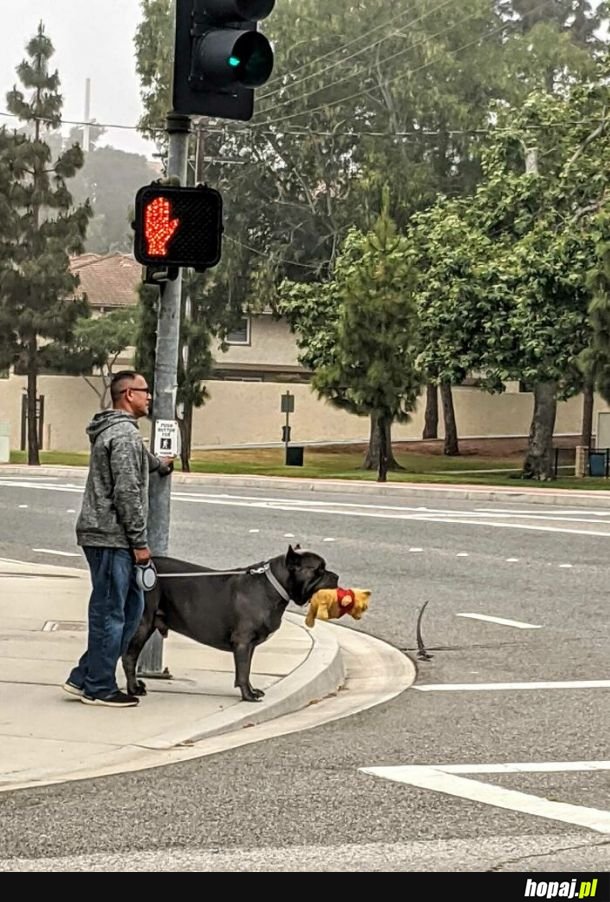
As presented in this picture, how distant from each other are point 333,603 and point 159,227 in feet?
8.38

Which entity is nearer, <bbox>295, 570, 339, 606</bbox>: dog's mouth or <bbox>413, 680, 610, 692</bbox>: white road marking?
<bbox>295, 570, 339, 606</bbox>: dog's mouth

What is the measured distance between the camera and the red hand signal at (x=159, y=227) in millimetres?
9844

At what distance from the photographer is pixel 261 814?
6.91 meters

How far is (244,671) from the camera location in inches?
382

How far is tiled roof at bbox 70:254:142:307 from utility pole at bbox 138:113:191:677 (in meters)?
55.6

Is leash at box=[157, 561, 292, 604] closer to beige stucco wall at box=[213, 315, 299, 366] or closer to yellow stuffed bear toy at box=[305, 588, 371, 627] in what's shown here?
yellow stuffed bear toy at box=[305, 588, 371, 627]

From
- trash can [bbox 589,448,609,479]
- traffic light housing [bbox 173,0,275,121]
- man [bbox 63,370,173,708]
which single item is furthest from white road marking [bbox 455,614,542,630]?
trash can [bbox 589,448,609,479]

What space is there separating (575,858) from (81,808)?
86.0 inches

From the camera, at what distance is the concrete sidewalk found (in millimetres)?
8188

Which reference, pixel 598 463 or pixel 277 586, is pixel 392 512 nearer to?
pixel 277 586

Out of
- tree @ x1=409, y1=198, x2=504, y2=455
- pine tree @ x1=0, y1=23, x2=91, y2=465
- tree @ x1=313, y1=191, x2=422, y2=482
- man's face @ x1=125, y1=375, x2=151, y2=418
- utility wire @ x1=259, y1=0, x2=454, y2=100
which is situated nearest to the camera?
man's face @ x1=125, y1=375, x2=151, y2=418

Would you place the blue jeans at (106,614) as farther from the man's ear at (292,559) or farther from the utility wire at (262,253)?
the utility wire at (262,253)

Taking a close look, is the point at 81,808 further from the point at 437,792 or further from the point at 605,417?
the point at 605,417

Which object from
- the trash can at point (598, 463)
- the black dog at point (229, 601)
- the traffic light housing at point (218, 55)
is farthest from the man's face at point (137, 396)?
the trash can at point (598, 463)
